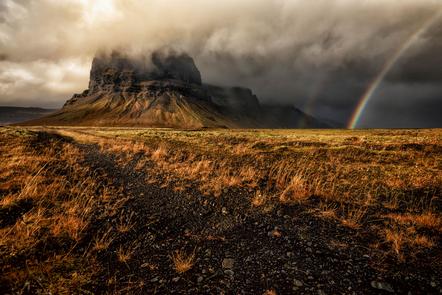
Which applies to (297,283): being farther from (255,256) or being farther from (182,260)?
(182,260)

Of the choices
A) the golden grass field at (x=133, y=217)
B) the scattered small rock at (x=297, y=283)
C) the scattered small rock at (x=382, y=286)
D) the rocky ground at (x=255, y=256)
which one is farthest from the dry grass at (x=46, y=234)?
the scattered small rock at (x=382, y=286)

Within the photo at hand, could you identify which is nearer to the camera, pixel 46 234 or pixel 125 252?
pixel 125 252

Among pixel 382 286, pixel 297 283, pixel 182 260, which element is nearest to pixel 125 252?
pixel 182 260

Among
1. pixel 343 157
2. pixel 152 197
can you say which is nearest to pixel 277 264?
pixel 152 197

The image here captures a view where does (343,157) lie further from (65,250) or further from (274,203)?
(65,250)

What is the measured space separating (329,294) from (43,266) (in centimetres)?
507

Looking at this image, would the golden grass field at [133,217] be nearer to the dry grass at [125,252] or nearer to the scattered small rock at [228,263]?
the dry grass at [125,252]

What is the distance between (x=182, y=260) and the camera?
4426 mm

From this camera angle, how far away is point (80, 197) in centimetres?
714

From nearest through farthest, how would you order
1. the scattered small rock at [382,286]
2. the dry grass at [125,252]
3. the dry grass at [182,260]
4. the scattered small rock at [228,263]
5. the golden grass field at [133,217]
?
the scattered small rock at [382,286] → the golden grass field at [133,217] → the dry grass at [182,260] → the scattered small rock at [228,263] → the dry grass at [125,252]

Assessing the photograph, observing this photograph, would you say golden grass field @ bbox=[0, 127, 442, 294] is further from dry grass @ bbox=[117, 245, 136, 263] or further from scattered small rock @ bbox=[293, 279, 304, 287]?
scattered small rock @ bbox=[293, 279, 304, 287]

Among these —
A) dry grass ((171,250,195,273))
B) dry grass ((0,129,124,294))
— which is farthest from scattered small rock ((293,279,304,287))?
dry grass ((0,129,124,294))

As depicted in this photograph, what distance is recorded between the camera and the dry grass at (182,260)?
4.21 metres

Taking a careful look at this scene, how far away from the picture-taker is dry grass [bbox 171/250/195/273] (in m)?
4.21
